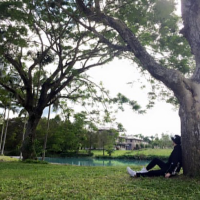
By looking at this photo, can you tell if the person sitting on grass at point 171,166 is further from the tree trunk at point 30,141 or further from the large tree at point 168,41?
the tree trunk at point 30,141

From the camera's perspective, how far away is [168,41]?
820 centimetres

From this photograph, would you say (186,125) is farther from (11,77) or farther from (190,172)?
(11,77)

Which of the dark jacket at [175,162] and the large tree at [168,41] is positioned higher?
the large tree at [168,41]

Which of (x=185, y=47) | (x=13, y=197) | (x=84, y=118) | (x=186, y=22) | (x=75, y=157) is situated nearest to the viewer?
(x=13, y=197)

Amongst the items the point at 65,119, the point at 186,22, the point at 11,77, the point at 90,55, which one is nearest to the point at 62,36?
the point at 90,55

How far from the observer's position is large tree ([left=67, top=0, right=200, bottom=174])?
14.6 ft

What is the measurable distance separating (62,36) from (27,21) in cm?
234

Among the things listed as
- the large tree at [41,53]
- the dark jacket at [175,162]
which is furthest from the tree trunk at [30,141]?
the dark jacket at [175,162]

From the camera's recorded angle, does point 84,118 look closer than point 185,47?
No

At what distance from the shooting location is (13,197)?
3.15 m

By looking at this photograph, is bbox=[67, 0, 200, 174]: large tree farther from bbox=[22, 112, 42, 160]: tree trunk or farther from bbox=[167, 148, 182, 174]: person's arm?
bbox=[22, 112, 42, 160]: tree trunk

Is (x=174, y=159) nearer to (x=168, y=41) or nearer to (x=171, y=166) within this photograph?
(x=171, y=166)

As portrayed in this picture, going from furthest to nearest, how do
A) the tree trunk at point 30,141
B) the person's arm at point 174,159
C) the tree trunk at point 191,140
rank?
the tree trunk at point 30,141
the person's arm at point 174,159
the tree trunk at point 191,140

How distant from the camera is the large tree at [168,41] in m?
4.44
